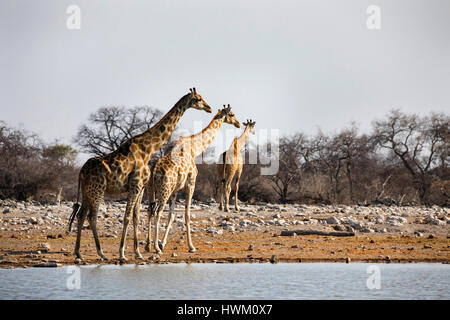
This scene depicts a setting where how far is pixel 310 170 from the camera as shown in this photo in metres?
38.3

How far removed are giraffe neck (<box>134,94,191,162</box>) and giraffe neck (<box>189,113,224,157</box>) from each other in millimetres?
1036

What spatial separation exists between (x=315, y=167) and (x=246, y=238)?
76.2 ft

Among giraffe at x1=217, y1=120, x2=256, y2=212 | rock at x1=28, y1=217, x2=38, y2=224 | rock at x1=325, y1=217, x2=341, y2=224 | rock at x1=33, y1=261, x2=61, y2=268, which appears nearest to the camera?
rock at x1=33, y1=261, x2=61, y2=268

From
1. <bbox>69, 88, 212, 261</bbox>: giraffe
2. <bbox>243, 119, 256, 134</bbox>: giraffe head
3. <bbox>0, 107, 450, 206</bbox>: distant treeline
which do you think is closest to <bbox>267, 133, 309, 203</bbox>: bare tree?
<bbox>0, 107, 450, 206</bbox>: distant treeline

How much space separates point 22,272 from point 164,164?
3712 mm

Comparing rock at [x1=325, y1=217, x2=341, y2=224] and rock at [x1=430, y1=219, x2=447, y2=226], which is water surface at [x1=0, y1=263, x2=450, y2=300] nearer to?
rock at [x1=325, y1=217, x2=341, y2=224]

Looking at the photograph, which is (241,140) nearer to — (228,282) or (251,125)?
(251,125)

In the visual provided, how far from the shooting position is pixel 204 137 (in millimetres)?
14281

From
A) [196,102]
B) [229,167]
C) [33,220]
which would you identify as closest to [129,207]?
[196,102]

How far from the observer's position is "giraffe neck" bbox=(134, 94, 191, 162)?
12.5 meters

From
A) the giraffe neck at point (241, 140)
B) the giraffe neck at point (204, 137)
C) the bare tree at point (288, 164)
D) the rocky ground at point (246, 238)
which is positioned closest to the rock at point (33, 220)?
the rocky ground at point (246, 238)

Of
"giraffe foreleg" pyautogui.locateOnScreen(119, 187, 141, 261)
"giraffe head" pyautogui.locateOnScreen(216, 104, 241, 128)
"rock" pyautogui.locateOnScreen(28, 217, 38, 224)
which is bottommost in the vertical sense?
"rock" pyautogui.locateOnScreen(28, 217, 38, 224)
